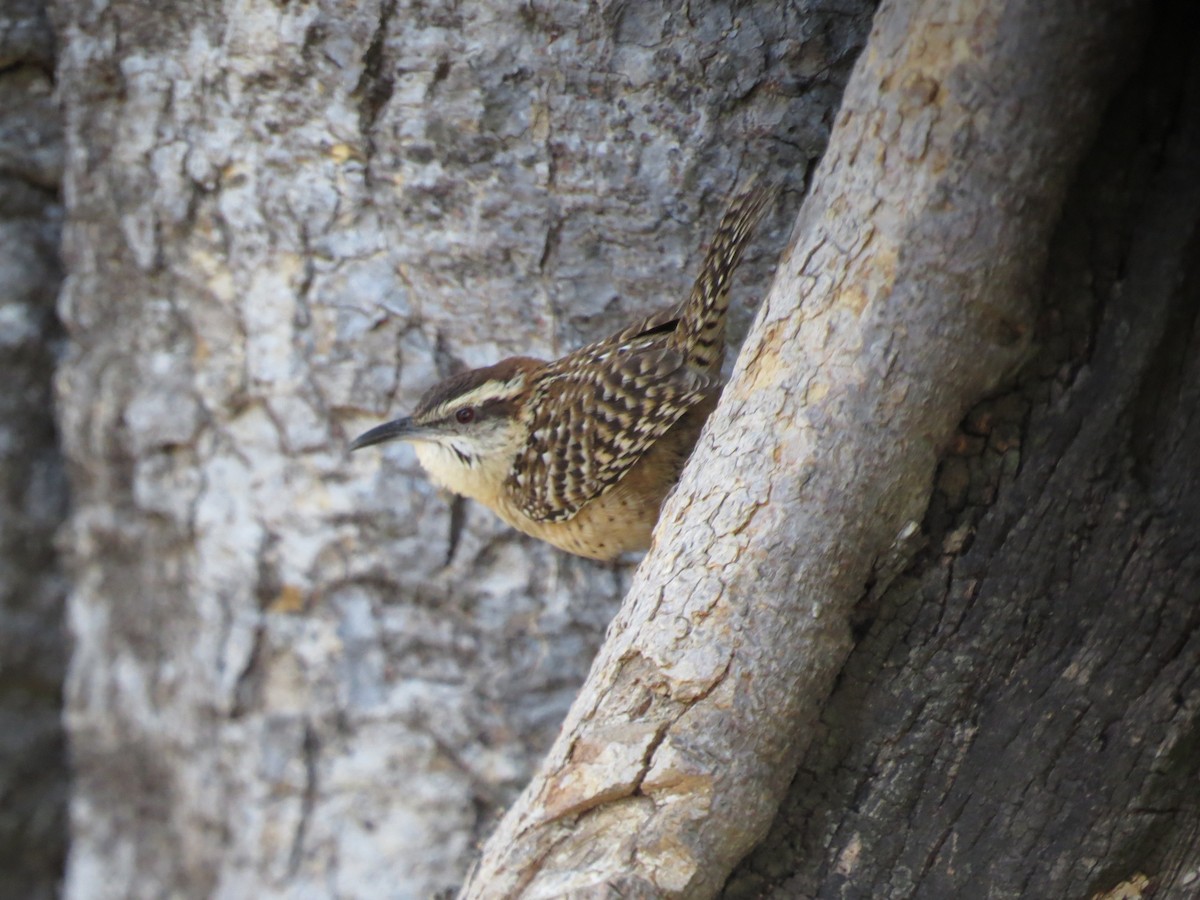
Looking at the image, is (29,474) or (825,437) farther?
(29,474)

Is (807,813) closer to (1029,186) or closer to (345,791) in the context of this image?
(1029,186)

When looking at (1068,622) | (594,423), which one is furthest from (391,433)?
(1068,622)

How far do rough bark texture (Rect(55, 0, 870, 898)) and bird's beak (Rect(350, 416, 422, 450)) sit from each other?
26 centimetres

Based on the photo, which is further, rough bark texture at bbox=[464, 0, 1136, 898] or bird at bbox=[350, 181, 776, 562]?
bird at bbox=[350, 181, 776, 562]


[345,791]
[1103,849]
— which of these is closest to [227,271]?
[345,791]

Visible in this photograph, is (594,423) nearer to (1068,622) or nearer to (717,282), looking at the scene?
(717,282)

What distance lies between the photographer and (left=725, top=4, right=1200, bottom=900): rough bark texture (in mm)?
1721

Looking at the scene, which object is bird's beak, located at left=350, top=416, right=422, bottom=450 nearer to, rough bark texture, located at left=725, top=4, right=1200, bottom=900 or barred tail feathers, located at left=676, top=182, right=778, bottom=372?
barred tail feathers, located at left=676, top=182, right=778, bottom=372

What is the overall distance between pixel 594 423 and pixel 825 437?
34.8 inches

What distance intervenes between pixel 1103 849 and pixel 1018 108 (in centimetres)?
125

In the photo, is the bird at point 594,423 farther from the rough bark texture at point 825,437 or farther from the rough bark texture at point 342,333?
the rough bark texture at point 825,437

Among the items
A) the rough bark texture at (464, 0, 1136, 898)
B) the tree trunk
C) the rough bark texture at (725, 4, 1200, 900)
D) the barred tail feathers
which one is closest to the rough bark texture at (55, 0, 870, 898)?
the tree trunk

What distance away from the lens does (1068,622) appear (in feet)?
6.09

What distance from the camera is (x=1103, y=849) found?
76.0 inches
